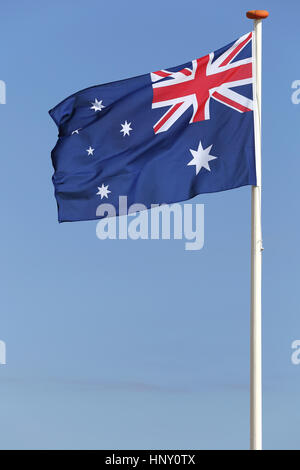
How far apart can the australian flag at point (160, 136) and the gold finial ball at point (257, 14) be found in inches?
17.9

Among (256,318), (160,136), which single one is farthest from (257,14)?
(256,318)

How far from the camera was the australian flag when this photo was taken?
17.5 m

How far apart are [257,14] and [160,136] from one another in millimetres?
3390

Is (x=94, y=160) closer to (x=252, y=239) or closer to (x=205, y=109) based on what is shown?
(x=205, y=109)

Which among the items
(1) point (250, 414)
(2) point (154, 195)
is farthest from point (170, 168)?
(1) point (250, 414)

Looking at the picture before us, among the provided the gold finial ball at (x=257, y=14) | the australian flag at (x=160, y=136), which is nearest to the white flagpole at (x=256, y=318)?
the australian flag at (x=160, y=136)

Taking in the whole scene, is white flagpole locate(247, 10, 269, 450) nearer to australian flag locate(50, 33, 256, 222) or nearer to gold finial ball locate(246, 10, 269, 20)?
australian flag locate(50, 33, 256, 222)

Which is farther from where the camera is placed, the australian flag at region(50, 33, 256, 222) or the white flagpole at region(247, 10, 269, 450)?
the australian flag at region(50, 33, 256, 222)

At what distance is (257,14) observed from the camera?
1742 centimetres

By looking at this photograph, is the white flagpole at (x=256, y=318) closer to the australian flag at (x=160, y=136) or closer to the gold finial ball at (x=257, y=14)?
the australian flag at (x=160, y=136)

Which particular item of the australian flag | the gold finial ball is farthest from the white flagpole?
the gold finial ball

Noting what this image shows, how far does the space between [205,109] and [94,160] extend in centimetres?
350

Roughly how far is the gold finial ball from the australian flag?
17.9 inches

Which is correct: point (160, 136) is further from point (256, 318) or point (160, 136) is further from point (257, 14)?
point (256, 318)
